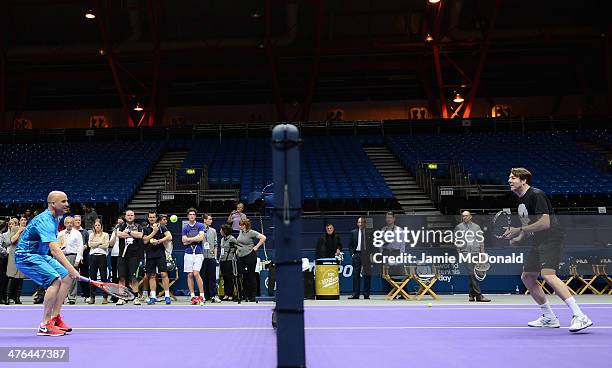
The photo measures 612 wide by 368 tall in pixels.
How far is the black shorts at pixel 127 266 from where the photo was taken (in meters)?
13.5

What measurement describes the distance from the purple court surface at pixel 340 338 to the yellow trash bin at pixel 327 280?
3.50 m

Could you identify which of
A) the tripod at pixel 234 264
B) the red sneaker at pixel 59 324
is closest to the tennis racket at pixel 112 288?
the red sneaker at pixel 59 324

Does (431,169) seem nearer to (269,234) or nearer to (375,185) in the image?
(375,185)

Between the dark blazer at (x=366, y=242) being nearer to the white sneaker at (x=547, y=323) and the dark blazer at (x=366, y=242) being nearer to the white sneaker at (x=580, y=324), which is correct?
the white sneaker at (x=547, y=323)

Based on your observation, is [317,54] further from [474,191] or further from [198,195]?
[474,191]

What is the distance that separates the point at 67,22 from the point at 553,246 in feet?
91.4

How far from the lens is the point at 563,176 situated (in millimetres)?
22062

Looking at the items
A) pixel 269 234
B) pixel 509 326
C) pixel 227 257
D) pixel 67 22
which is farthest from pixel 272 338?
pixel 67 22

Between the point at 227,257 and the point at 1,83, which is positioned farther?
the point at 1,83

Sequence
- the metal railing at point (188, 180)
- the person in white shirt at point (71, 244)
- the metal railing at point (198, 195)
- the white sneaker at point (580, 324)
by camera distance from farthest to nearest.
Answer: the metal railing at point (188, 180) → the metal railing at point (198, 195) → the person in white shirt at point (71, 244) → the white sneaker at point (580, 324)

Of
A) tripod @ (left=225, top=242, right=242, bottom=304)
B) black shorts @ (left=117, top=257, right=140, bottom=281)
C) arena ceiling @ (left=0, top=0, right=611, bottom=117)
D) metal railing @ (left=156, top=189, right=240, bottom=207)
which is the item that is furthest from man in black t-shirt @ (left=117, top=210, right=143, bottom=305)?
arena ceiling @ (left=0, top=0, right=611, bottom=117)

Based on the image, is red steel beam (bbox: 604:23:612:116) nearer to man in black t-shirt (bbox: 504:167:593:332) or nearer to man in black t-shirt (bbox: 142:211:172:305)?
man in black t-shirt (bbox: 142:211:172:305)

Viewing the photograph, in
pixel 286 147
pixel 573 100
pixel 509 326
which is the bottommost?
pixel 509 326

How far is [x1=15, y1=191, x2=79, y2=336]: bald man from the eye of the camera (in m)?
7.42
